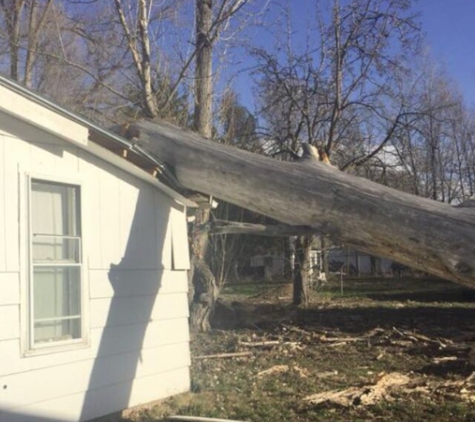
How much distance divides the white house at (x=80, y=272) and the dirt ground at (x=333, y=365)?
691 mm

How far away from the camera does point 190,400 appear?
7793mm

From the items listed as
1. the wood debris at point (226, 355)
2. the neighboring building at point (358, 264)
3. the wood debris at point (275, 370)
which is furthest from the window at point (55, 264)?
the neighboring building at point (358, 264)

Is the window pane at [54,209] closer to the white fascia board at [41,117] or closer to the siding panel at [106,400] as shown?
the white fascia board at [41,117]

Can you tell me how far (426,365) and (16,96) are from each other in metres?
7.56

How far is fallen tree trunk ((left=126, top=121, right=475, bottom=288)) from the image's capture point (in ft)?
16.6

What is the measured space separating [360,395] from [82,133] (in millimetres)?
4549

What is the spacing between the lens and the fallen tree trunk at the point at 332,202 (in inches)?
200

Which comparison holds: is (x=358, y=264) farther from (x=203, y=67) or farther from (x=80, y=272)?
(x=80, y=272)

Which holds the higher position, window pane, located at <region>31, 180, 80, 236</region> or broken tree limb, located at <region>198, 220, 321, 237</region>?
window pane, located at <region>31, 180, 80, 236</region>

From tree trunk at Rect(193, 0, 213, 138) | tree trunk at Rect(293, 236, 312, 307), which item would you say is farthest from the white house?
tree trunk at Rect(293, 236, 312, 307)

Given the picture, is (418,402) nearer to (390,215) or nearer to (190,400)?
(190,400)

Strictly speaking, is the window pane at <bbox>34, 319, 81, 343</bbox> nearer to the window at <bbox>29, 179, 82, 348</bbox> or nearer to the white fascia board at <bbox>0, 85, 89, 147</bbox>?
the window at <bbox>29, 179, 82, 348</bbox>

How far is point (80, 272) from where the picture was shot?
6.65 m

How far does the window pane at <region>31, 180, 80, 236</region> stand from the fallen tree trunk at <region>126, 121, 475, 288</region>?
4.56 ft
